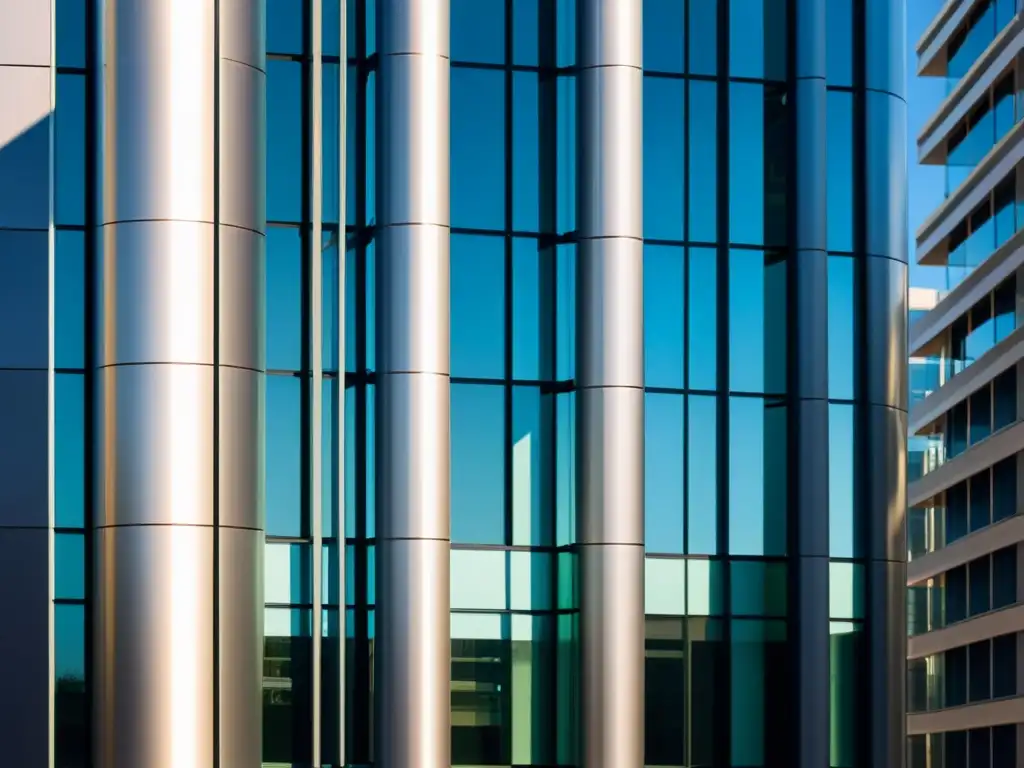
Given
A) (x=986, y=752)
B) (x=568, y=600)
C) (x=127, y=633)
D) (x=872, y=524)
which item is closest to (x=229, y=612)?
(x=127, y=633)

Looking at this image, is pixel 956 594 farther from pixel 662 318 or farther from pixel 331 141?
pixel 331 141

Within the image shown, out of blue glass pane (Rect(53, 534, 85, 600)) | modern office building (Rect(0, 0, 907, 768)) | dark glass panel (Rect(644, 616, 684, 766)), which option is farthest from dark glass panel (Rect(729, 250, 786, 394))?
blue glass pane (Rect(53, 534, 85, 600))

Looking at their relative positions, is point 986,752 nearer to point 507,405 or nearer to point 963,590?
point 963,590

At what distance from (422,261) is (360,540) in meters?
4.48

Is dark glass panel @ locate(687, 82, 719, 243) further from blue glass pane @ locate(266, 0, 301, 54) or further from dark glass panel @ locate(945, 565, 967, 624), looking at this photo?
dark glass panel @ locate(945, 565, 967, 624)

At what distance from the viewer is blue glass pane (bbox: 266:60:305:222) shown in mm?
28828

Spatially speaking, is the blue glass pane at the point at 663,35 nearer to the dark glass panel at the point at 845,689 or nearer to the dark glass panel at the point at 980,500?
the dark glass panel at the point at 845,689

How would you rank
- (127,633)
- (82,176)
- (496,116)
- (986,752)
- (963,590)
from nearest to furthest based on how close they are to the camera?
(127,633)
(82,176)
(496,116)
(986,752)
(963,590)

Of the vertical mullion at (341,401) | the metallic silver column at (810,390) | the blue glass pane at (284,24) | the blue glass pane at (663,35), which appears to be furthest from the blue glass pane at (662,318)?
the blue glass pane at (284,24)

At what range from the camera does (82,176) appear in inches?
1102

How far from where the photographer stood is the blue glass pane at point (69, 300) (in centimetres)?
Answer: 2762

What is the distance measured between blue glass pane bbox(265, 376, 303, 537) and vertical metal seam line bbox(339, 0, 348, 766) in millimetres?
605

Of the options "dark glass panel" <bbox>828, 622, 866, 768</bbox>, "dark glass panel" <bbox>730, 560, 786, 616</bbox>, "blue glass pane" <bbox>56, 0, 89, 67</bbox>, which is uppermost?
"blue glass pane" <bbox>56, 0, 89, 67</bbox>

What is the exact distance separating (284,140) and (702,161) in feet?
23.5
